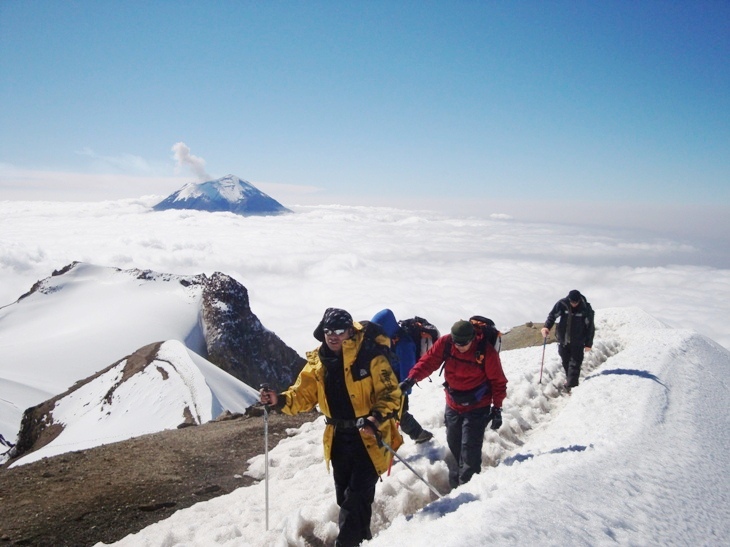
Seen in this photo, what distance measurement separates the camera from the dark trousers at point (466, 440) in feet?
20.6

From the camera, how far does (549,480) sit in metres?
4.75

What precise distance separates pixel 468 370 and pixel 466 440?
1071 mm

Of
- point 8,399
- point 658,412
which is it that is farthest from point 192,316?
point 658,412

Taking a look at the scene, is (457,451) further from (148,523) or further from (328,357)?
(148,523)

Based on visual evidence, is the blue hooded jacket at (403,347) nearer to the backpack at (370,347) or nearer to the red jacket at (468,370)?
the red jacket at (468,370)

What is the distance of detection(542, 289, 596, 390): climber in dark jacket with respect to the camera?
1156 centimetres

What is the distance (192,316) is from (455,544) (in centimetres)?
7935

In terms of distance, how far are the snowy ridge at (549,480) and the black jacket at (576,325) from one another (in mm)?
1127

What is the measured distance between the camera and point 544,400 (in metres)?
10.4

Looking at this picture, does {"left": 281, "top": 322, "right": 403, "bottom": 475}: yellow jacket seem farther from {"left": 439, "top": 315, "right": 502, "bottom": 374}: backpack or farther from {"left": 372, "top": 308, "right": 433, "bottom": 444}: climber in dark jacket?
{"left": 372, "top": 308, "right": 433, "bottom": 444}: climber in dark jacket

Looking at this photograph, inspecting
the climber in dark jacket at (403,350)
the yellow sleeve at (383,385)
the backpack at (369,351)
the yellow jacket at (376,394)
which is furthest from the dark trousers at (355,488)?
the climber in dark jacket at (403,350)

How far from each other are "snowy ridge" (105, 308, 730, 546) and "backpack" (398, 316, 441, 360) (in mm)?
1825

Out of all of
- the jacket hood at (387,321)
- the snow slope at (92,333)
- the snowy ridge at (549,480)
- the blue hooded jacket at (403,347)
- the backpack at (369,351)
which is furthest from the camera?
the snow slope at (92,333)

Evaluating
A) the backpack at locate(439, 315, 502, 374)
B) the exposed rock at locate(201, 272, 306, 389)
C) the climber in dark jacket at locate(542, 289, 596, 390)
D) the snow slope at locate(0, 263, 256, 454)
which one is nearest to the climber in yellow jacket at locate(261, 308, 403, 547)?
the backpack at locate(439, 315, 502, 374)
